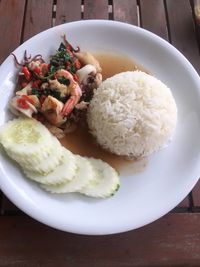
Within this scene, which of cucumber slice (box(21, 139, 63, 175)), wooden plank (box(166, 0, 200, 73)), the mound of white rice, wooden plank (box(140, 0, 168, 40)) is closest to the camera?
cucumber slice (box(21, 139, 63, 175))

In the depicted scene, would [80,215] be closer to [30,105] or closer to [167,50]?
[30,105]

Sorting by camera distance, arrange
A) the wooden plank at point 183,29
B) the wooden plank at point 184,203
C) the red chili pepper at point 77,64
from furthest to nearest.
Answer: the wooden plank at point 183,29 < the red chili pepper at point 77,64 < the wooden plank at point 184,203

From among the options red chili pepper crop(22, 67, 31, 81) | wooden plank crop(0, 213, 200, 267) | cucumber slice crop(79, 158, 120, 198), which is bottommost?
wooden plank crop(0, 213, 200, 267)

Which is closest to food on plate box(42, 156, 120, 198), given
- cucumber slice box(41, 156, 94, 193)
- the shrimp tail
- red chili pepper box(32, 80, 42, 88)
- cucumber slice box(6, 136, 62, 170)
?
cucumber slice box(41, 156, 94, 193)

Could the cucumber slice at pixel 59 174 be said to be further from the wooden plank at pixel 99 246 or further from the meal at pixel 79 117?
the wooden plank at pixel 99 246

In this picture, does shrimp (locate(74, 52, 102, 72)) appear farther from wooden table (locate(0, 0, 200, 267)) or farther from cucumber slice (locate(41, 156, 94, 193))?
wooden table (locate(0, 0, 200, 267))

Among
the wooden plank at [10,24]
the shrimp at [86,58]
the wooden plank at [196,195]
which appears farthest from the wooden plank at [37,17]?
the wooden plank at [196,195]

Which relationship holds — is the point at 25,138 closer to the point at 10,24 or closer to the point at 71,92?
the point at 71,92
